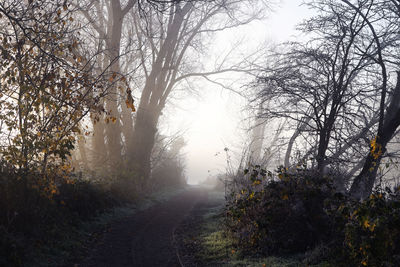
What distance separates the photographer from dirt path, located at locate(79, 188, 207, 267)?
8.17 meters

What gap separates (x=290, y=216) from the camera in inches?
325

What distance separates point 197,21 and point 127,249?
16302 millimetres

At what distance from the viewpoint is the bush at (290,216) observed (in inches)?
319

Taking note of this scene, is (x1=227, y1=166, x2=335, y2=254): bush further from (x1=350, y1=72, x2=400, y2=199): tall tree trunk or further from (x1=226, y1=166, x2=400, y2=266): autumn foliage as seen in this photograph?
(x1=350, y1=72, x2=400, y2=199): tall tree trunk

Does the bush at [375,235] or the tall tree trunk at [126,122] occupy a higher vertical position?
the tall tree trunk at [126,122]

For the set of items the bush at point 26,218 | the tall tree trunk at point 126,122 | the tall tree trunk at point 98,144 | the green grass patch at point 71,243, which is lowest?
the green grass patch at point 71,243

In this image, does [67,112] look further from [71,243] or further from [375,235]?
[375,235]

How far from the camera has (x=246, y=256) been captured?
27.5 feet

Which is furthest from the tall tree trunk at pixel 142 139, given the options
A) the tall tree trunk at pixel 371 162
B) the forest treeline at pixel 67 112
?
the tall tree trunk at pixel 371 162

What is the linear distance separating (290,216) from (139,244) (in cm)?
418

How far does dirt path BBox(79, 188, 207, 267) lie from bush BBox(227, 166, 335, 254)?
2.17 metres

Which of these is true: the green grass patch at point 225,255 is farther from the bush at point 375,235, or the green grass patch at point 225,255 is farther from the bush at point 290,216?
the bush at point 375,235

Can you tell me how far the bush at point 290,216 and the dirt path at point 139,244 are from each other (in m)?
2.17

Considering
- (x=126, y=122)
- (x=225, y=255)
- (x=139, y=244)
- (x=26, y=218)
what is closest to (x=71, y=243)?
(x=26, y=218)
